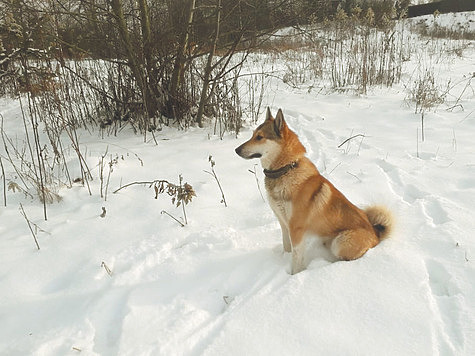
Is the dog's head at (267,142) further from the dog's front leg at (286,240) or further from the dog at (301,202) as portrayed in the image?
the dog's front leg at (286,240)

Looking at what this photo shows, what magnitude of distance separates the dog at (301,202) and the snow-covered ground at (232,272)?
0.13m

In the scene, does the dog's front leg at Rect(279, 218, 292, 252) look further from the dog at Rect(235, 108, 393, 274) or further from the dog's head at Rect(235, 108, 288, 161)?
the dog's head at Rect(235, 108, 288, 161)

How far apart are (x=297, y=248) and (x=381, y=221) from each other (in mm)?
795

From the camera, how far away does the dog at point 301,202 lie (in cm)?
233

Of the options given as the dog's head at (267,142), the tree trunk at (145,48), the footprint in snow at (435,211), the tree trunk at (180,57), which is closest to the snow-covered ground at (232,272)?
the footprint in snow at (435,211)

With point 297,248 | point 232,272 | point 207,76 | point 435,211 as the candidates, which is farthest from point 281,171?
point 207,76

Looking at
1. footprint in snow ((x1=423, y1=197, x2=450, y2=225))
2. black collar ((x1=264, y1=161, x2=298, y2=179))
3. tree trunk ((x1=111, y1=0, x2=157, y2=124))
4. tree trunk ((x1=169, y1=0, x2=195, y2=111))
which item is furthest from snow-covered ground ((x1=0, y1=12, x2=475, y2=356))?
tree trunk ((x1=169, y1=0, x2=195, y2=111))

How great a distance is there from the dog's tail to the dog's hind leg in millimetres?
225

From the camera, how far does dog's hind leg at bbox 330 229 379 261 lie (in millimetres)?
2289

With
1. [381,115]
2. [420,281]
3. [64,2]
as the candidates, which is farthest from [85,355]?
[381,115]

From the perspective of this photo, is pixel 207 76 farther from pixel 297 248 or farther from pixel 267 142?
pixel 297 248

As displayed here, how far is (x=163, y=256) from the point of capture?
8.35 ft

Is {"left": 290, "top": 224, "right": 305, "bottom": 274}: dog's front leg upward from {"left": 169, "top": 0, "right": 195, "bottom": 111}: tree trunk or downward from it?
downward

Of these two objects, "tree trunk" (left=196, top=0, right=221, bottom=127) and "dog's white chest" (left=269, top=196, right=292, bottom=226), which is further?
"tree trunk" (left=196, top=0, right=221, bottom=127)
